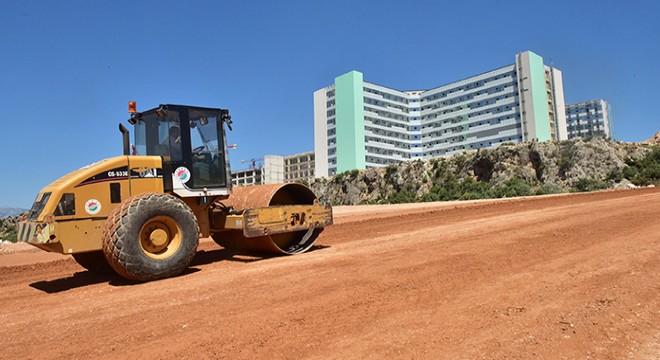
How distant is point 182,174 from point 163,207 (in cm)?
99

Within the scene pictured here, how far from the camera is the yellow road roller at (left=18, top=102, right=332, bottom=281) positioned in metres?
6.40

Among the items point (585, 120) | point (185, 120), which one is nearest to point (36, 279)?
point (185, 120)

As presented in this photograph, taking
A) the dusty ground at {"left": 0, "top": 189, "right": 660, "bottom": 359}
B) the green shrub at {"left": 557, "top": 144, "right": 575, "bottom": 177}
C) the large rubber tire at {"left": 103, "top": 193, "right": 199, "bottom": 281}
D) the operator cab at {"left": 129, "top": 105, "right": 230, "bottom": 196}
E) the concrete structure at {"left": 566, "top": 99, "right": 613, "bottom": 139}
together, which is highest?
the concrete structure at {"left": 566, "top": 99, "right": 613, "bottom": 139}

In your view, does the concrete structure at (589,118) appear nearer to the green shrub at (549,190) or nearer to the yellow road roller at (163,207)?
the green shrub at (549,190)

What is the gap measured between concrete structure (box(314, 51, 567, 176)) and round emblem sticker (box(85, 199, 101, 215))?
90.7 metres

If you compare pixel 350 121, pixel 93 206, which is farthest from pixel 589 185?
pixel 350 121

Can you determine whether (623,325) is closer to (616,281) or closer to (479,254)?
(616,281)

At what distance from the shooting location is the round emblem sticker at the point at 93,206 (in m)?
6.68

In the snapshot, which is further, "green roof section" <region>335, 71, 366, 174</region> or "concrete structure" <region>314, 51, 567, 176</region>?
"green roof section" <region>335, 71, 366, 174</region>

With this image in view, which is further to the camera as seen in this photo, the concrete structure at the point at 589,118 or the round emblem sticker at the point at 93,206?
the concrete structure at the point at 589,118

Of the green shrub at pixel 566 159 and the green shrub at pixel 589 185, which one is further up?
the green shrub at pixel 566 159

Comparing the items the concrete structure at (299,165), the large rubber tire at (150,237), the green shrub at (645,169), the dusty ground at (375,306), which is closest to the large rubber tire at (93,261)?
the dusty ground at (375,306)

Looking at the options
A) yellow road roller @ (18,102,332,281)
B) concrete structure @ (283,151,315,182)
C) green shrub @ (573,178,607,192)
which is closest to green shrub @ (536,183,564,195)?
green shrub @ (573,178,607,192)

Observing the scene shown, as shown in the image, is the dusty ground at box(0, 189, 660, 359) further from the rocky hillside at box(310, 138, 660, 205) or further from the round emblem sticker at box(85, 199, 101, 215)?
the rocky hillside at box(310, 138, 660, 205)
